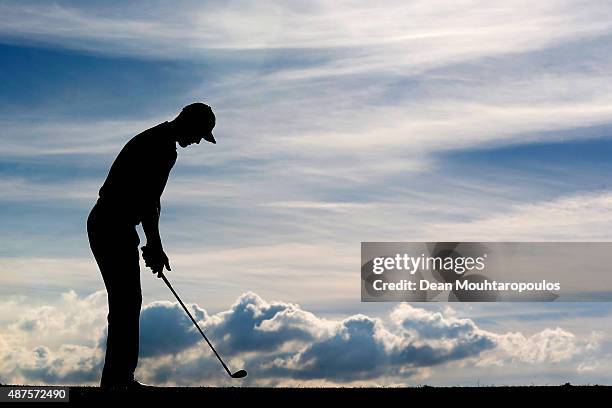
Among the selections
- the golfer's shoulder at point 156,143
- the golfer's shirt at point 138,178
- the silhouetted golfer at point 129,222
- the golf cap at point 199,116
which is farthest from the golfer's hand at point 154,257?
the golf cap at point 199,116

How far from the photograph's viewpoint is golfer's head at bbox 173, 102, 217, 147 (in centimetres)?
972

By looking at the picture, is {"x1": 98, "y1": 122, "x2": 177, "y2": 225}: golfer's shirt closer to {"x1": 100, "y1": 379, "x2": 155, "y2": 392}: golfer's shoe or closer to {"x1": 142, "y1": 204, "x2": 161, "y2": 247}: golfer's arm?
{"x1": 142, "y1": 204, "x2": 161, "y2": 247}: golfer's arm

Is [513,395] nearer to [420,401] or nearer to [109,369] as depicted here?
[420,401]

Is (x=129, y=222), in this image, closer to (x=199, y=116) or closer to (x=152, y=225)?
(x=152, y=225)

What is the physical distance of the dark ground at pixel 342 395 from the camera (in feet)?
30.7

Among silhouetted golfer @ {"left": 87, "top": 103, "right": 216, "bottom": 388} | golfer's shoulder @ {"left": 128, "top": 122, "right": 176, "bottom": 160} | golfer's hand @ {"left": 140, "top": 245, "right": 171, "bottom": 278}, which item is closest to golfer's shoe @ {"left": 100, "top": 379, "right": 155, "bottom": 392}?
silhouetted golfer @ {"left": 87, "top": 103, "right": 216, "bottom": 388}

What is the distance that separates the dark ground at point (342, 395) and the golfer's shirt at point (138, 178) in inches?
75.4

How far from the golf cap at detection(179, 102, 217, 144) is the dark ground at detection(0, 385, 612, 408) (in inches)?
113

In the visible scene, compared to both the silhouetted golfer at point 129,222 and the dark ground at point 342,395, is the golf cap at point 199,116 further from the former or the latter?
the dark ground at point 342,395

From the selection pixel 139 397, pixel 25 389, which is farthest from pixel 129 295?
pixel 25 389

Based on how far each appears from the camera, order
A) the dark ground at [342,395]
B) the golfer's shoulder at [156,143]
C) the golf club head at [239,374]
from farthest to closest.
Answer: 1. the golf club head at [239,374]
2. the golfer's shoulder at [156,143]
3. the dark ground at [342,395]

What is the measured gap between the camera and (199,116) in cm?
972

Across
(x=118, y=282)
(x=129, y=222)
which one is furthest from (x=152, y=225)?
(x=118, y=282)

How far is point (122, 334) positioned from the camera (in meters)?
9.64
